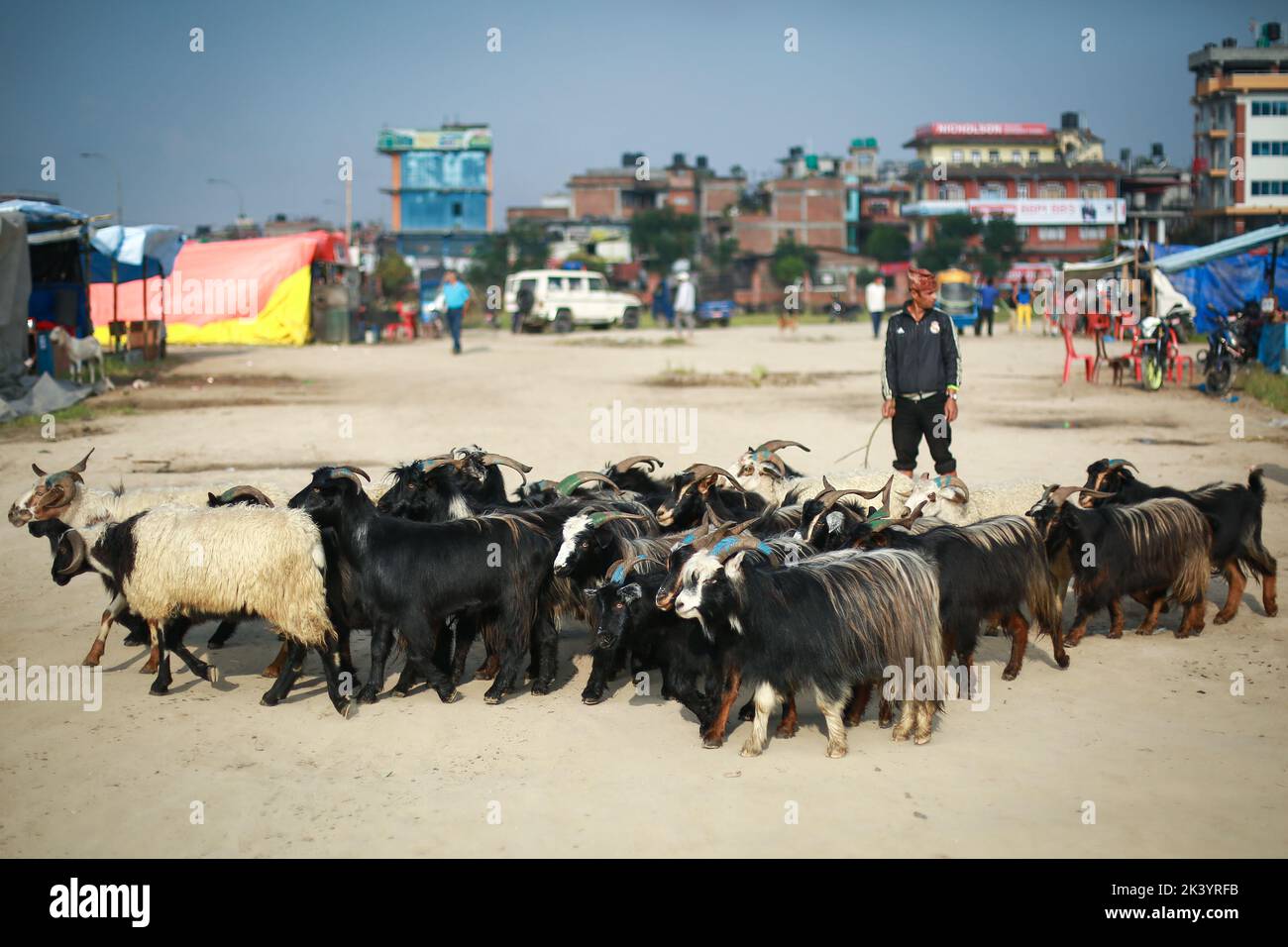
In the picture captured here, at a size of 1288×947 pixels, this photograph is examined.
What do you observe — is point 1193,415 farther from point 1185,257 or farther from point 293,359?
point 293,359

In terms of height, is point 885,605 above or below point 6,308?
below

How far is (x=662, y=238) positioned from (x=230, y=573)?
59790 mm

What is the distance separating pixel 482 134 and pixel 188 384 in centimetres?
5452

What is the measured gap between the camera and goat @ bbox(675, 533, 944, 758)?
18.5 feet

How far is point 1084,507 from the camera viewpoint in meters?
7.82

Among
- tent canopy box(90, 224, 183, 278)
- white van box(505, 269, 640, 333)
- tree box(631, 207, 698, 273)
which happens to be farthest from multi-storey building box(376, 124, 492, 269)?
tent canopy box(90, 224, 183, 278)

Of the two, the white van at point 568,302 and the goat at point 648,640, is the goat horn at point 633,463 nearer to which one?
the goat at point 648,640

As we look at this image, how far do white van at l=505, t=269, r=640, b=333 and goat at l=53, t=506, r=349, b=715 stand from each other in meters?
30.6

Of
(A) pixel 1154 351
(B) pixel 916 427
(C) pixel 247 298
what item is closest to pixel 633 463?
(B) pixel 916 427

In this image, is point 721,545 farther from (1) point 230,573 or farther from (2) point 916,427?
(2) point 916,427
